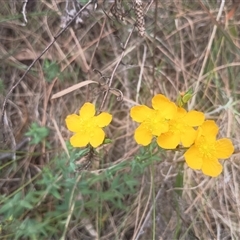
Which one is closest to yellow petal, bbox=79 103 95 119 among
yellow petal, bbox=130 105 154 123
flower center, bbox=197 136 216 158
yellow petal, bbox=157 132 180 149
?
yellow petal, bbox=130 105 154 123

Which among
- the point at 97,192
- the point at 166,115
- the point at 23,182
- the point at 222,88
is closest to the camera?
the point at 166,115

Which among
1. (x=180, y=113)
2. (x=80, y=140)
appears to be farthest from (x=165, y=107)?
(x=80, y=140)

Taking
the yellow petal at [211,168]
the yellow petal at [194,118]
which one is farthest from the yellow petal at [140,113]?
the yellow petal at [211,168]

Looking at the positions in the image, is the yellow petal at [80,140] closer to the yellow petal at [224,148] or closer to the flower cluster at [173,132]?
the flower cluster at [173,132]

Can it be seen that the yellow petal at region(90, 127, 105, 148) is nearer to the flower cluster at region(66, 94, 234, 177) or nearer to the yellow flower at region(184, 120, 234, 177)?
the flower cluster at region(66, 94, 234, 177)

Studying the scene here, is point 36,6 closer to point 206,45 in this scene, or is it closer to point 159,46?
point 159,46

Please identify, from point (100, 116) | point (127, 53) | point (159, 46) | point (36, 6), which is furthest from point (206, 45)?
point (100, 116)
